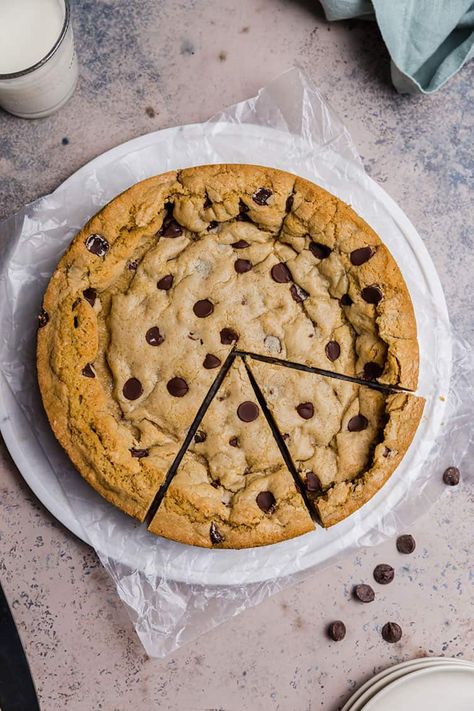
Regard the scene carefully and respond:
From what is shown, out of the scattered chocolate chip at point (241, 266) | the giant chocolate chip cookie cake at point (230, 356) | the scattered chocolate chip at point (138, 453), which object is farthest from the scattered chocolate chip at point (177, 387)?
the scattered chocolate chip at point (241, 266)

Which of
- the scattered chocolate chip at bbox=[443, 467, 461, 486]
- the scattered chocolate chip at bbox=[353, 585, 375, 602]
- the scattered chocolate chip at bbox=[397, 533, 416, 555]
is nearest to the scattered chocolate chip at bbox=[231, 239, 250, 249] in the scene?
the scattered chocolate chip at bbox=[443, 467, 461, 486]

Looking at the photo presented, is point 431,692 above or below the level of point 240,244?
below

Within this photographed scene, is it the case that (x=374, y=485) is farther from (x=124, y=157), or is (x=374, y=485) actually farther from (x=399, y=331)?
(x=124, y=157)

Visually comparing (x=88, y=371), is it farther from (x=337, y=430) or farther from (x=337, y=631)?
(x=337, y=631)

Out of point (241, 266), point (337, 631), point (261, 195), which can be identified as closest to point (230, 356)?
point (241, 266)

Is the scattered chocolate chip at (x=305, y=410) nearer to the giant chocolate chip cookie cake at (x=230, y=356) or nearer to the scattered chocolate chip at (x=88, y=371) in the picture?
the giant chocolate chip cookie cake at (x=230, y=356)

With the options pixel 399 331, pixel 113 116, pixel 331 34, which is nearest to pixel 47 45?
pixel 113 116
